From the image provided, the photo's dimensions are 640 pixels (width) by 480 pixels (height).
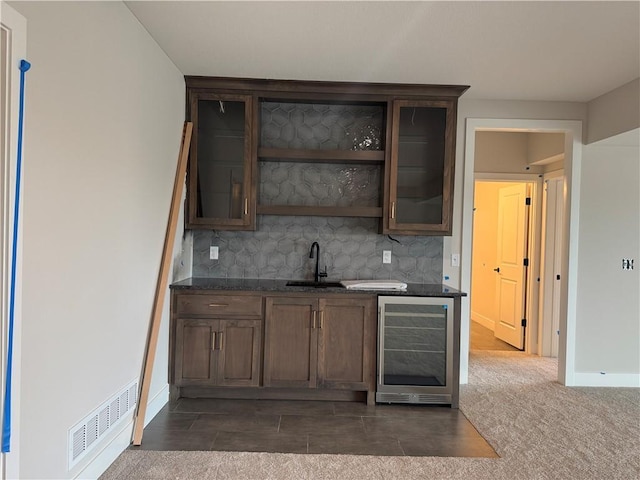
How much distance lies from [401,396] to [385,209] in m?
1.51

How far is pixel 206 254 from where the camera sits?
379cm

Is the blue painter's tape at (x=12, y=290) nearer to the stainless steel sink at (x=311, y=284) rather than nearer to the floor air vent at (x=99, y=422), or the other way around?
the floor air vent at (x=99, y=422)

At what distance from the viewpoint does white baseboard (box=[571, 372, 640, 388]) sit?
3.77m

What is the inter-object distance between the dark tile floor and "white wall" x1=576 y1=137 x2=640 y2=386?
1651 millimetres

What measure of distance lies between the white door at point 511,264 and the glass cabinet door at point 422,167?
2224 millimetres

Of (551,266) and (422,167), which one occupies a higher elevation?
(422,167)

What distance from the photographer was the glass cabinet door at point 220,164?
11.3ft

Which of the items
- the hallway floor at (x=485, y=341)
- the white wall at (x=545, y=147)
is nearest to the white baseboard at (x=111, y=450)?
the hallway floor at (x=485, y=341)

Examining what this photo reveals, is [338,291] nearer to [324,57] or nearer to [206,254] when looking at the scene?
[206,254]

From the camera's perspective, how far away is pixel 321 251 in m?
3.84

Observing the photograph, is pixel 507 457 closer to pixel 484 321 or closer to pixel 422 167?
pixel 422 167

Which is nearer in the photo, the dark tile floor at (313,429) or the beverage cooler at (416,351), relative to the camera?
the dark tile floor at (313,429)

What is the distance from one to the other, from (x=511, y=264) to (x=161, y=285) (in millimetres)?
4456

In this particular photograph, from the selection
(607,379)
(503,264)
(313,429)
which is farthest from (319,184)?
(503,264)
